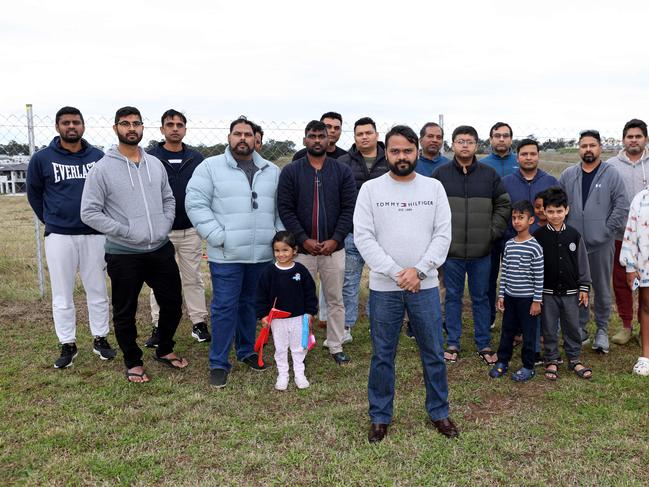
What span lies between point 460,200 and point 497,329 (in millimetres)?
2046

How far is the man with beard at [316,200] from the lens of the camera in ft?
16.1

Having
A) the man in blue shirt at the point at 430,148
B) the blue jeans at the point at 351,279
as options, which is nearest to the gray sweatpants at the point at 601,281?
the man in blue shirt at the point at 430,148

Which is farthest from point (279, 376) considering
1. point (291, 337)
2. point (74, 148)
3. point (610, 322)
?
point (610, 322)

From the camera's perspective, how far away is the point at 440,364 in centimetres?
377

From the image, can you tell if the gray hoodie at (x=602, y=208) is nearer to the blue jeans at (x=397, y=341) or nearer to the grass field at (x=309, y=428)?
the grass field at (x=309, y=428)

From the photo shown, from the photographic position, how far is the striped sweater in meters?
4.74

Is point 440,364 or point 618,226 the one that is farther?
point 618,226

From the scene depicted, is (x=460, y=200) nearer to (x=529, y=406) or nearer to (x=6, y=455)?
(x=529, y=406)

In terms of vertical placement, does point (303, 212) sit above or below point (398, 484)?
above

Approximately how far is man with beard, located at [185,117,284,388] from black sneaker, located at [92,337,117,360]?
46.6 inches

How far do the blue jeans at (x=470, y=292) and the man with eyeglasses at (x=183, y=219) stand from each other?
2.64m

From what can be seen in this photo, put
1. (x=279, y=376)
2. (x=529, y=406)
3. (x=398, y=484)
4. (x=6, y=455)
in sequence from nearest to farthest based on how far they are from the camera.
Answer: (x=398, y=484) < (x=6, y=455) < (x=529, y=406) < (x=279, y=376)

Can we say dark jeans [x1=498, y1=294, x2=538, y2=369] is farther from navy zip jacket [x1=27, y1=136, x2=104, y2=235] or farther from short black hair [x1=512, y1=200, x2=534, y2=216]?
navy zip jacket [x1=27, y1=136, x2=104, y2=235]

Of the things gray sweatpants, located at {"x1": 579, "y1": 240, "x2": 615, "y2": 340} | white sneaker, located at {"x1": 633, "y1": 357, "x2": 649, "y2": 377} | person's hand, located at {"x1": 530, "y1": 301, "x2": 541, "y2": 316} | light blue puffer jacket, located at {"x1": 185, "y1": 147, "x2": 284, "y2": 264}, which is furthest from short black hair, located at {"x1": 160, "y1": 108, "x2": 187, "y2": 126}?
white sneaker, located at {"x1": 633, "y1": 357, "x2": 649, "y2": 377}
